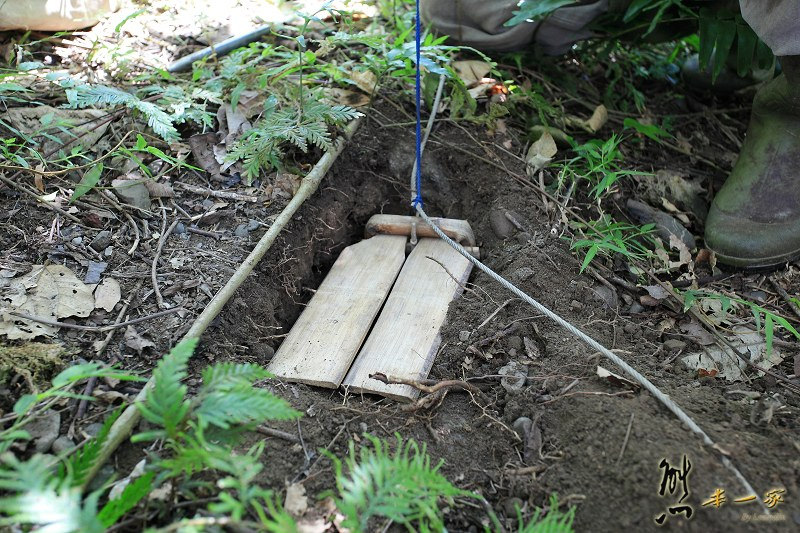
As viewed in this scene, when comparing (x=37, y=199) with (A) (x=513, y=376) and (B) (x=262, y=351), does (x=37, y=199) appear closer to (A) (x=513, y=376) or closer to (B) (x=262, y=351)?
(B) (x=262, y=351)

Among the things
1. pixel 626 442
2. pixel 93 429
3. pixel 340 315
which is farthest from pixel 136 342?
pixel 626 442

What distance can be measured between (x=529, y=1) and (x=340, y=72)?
79cm

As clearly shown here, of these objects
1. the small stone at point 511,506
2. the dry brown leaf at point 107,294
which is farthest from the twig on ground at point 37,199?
the small stone at point 511,506

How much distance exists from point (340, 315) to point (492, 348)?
0.52 meters

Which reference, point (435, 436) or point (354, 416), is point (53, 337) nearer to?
point (354, 416)

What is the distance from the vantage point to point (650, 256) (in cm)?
223

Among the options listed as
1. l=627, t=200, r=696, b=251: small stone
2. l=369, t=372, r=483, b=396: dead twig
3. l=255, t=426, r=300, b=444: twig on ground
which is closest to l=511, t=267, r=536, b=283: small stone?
l=369, t=372, r=483, b=396: dead twig

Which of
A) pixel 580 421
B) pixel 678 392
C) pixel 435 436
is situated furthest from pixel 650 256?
pixel 435 436

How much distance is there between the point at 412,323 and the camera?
6.85 feet

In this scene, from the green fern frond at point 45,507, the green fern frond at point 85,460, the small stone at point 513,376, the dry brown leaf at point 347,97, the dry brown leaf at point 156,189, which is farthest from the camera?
the dry brown leaf at point 347,97

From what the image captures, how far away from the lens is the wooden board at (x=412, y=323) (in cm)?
189

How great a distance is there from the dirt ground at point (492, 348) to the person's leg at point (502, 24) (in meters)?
0.43

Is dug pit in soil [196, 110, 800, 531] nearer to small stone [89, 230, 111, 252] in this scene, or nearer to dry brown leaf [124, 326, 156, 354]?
dry brown leaf [124, 326, 156, 354]

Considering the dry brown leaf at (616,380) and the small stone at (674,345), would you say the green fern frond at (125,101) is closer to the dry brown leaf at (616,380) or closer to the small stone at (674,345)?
the dry brown leaf at (616,380)
